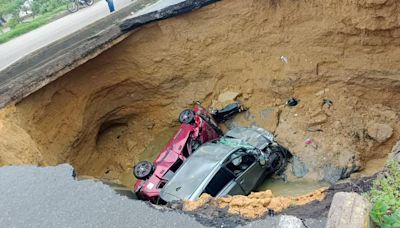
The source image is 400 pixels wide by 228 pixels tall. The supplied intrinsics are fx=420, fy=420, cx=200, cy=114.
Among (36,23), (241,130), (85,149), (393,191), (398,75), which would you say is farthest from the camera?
(36,23)

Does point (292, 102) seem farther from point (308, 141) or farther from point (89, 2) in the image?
point (89, 2)

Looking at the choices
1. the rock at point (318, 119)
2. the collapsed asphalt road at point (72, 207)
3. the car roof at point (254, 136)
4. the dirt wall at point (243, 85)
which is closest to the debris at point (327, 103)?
the dirt wall at point (243, 85)

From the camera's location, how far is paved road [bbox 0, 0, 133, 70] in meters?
15.3

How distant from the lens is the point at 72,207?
521 cm

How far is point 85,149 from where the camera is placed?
10.0 meters

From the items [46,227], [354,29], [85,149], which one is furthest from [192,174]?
[354,29]

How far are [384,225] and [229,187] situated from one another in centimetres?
390

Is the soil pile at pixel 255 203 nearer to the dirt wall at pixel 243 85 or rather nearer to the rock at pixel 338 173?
the rock at pixel 338 173

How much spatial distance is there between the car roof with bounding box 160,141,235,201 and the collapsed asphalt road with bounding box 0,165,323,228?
188cm

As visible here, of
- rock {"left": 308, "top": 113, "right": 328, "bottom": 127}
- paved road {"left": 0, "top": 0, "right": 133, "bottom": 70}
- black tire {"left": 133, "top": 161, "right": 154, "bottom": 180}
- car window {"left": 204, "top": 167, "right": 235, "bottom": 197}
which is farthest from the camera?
paved road {"left": 0, "top": 0, "right": 133, "bottom": 70}

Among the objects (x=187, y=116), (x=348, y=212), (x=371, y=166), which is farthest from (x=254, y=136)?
(x=348, y=212)

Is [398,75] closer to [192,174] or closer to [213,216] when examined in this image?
[192,174]

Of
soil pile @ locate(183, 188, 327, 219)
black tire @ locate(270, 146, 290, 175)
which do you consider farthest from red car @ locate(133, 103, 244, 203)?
soil pile @ locate(183, 188, 327, 219)

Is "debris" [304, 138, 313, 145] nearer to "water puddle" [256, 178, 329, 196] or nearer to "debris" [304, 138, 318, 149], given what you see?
"debris" [304, 138, 318, 149]
